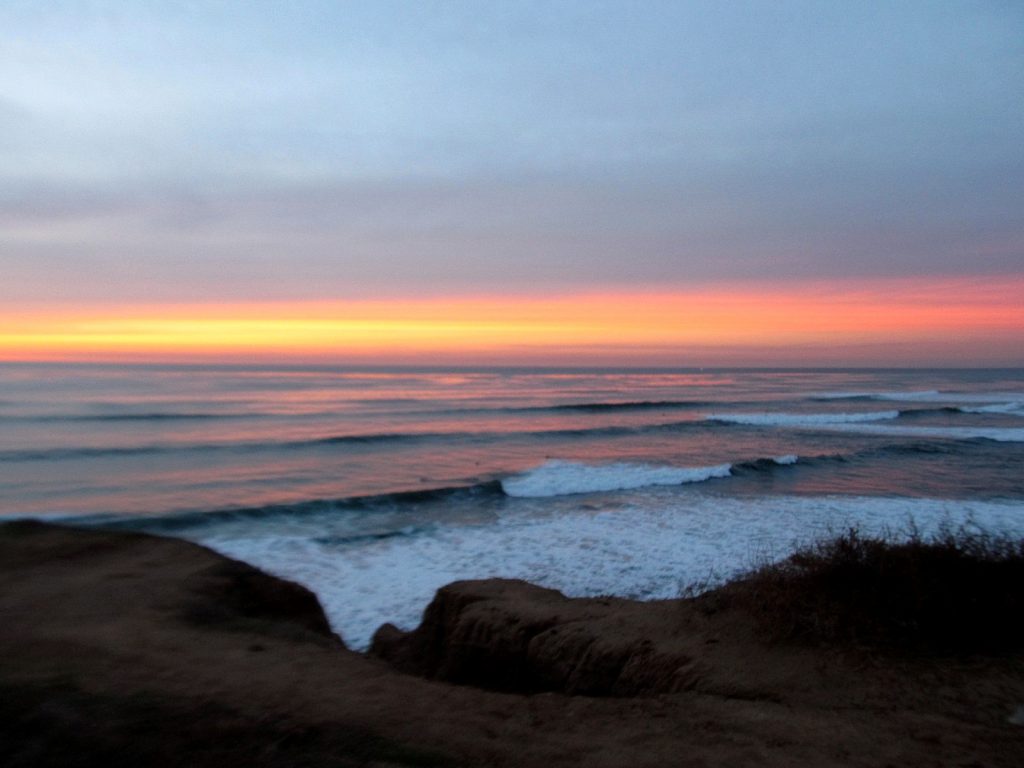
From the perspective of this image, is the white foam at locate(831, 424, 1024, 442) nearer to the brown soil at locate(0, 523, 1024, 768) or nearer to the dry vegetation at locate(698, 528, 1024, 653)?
the dry vegetation at locate(698, 528, 1024, 653)

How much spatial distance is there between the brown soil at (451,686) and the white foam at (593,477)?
32.9ft

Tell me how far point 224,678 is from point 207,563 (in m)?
3.17

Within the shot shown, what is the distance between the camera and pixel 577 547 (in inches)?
474

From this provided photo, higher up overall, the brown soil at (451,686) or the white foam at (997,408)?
the brown soil at (451,686)

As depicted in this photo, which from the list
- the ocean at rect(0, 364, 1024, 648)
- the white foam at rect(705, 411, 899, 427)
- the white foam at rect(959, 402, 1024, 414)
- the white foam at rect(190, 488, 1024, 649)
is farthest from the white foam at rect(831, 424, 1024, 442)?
the white foam at rect(190, 488, 1024, 649)

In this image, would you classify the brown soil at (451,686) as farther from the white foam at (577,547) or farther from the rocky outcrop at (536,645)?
the white foam at (577,547)

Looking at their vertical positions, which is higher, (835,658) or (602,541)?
(835,658)

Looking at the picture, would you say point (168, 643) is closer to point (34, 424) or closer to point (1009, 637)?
point (1009, 637)

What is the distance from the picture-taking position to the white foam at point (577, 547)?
392 inches

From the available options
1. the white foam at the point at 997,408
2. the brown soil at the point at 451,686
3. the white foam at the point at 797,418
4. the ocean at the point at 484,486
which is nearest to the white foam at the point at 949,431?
the ocean at the point at 484,486

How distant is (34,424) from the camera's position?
92.1 feet

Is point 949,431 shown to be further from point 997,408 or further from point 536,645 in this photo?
point 536,645

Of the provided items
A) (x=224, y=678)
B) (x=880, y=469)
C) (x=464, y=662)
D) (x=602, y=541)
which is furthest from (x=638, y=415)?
(x=224, y=678)

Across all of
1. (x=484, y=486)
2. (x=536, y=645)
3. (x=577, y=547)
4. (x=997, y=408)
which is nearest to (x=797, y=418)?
(x=997, y=408)
